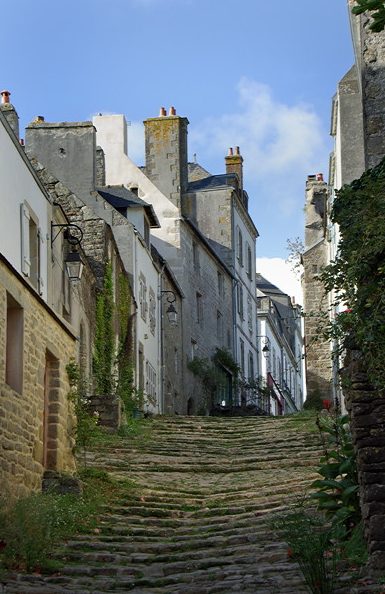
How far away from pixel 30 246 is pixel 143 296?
10.4m

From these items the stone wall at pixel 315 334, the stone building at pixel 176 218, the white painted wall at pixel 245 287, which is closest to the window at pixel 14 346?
the stone wall at pixel 315 334

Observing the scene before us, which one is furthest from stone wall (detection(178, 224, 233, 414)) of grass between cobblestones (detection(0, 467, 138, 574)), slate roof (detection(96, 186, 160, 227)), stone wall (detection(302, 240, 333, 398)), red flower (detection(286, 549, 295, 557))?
red flower (detection(286, 549, 295, 557))

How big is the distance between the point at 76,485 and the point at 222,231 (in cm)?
2667

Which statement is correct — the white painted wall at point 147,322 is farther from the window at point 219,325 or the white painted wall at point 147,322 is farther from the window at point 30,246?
the window at point 30,246

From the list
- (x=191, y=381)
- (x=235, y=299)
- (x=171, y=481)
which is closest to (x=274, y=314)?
(x=235, y=299)

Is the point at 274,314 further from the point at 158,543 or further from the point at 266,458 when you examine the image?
the point at 158,543

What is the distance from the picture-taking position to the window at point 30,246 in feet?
53.5

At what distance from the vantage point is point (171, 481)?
49.6 ft

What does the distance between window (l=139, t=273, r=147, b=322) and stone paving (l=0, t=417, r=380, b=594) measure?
23.7 feet

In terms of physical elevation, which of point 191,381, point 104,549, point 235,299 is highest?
point 235,299

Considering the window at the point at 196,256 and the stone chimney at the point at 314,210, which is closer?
the stone chimney at the point at 314,210

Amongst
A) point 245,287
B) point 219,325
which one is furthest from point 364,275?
point 245,287

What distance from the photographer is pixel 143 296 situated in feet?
91.0

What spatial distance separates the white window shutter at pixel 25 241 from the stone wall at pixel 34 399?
2.52 metres
